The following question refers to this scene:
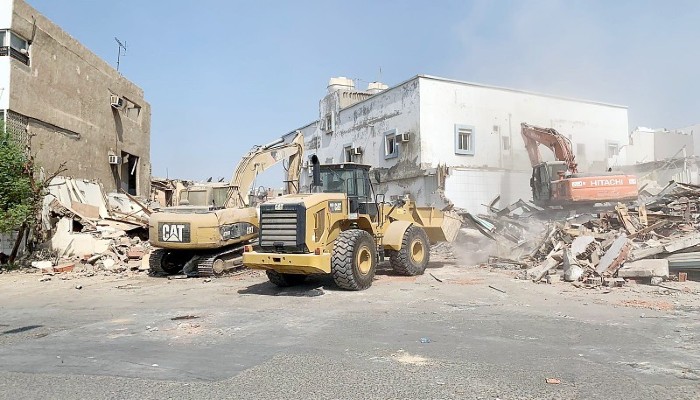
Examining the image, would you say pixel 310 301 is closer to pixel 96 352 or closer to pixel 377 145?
pixel 96 352

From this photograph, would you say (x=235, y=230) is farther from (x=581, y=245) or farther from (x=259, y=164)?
(x=581, y=245)

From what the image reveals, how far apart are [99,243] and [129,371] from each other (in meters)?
13.5

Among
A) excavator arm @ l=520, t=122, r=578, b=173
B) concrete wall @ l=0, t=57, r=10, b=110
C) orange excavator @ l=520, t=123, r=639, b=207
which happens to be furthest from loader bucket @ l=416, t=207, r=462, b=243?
concrete wall @ l=0, t=57, r=10, b=110

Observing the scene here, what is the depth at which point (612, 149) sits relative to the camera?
97.1 ft

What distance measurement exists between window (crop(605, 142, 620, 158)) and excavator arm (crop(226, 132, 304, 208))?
21.4m

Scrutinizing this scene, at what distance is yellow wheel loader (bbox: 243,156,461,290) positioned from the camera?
32.3 ft

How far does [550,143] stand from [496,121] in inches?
157

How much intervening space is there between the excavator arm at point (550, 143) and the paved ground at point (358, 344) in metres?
11.5

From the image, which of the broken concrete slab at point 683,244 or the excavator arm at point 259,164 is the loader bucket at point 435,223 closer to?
the excavator arm at point 259,164

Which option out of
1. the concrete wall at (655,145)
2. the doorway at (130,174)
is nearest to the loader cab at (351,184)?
the doorway at (130,174)

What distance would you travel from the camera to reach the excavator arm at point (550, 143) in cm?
2125

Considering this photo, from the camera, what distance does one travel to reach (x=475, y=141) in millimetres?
24641

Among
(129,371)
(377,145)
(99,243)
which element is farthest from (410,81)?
(129,371)

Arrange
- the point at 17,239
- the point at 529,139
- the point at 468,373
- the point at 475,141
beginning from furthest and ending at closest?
1. the point at 475,141
2. the point at 529,139
3. the point at 17,239
4. the point at 468,373
